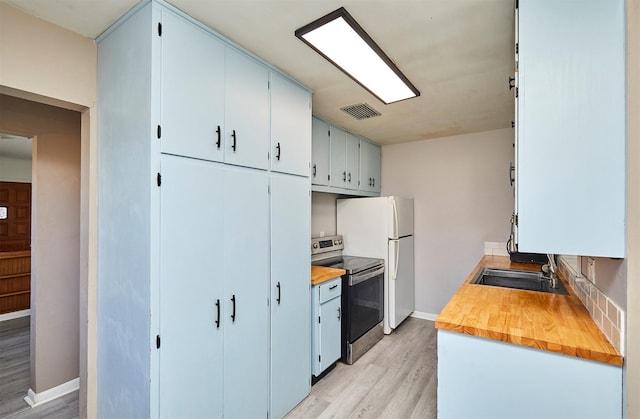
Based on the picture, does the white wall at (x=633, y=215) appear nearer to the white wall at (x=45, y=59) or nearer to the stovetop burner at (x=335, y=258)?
the stovetop burner at (x=335, y=258)

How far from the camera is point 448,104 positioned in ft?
9.20

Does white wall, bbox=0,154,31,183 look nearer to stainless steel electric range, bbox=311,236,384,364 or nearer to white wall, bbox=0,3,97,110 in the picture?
white wall, bbox=0,3,97,110

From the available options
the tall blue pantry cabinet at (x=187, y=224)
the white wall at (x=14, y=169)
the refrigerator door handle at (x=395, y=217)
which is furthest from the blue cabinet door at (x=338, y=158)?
the white wall at (x=14, y=169)

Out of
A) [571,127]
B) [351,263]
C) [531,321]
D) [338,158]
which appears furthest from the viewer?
[338,158]

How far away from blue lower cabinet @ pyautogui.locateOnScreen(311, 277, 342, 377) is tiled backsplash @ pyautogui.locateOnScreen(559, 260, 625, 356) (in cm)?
170

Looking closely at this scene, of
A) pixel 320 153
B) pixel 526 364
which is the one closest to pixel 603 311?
pixel 526 364

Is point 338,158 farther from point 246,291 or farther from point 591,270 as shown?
point 591,270

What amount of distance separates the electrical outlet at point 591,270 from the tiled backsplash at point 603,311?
0.03 metres

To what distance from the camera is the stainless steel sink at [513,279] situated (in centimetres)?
251

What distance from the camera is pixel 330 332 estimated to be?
2693 mm

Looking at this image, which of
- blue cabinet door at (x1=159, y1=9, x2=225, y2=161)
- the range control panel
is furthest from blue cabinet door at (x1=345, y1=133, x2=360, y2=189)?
blue cabinet door at (x1=159, y1=9, x2=225, y2=161)

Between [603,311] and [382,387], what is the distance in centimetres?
174

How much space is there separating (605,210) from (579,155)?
0.74 feet

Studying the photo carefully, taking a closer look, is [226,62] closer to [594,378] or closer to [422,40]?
[422,40]
